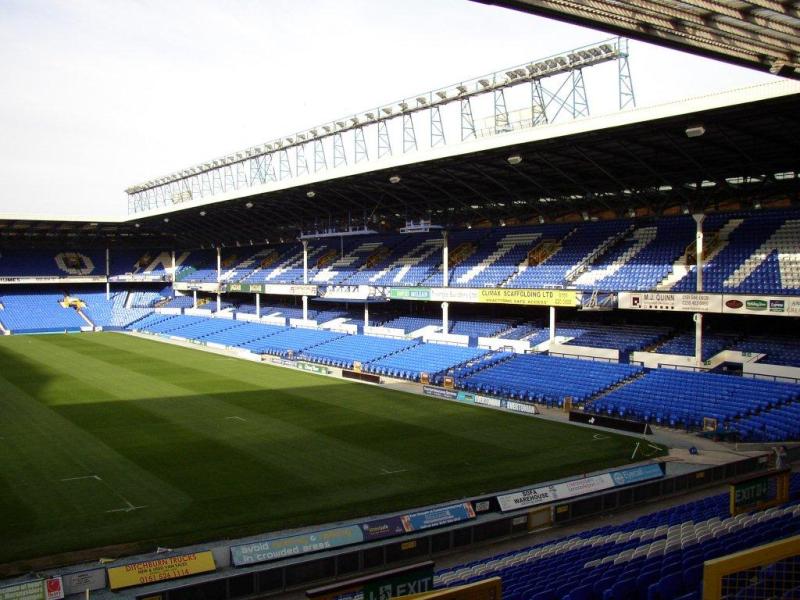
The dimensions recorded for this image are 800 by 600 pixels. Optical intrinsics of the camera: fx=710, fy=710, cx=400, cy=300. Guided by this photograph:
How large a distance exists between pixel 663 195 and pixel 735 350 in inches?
361

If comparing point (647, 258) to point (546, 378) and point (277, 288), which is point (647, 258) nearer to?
point (546, 378)

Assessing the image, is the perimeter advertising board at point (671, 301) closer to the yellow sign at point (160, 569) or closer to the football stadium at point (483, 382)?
the football stadium at point (483, 382)

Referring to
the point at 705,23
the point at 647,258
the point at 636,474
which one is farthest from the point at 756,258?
the point at 705,23

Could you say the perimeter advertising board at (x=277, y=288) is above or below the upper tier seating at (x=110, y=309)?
above

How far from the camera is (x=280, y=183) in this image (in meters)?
44.3

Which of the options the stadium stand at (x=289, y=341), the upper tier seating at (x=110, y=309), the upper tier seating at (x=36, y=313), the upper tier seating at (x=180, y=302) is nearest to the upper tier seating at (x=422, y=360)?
the stadium stand at (x=289, y=341)

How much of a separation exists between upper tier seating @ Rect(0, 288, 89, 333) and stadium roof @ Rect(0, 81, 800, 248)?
21548 mm

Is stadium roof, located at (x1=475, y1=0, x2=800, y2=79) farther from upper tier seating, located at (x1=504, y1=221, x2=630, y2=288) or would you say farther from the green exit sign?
upper tier seating, located at (x1=504, y1=221, x2=630, y2=288)

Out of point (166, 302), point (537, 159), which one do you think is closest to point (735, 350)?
point (537, 159)

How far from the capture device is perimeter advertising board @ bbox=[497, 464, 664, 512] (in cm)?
1801

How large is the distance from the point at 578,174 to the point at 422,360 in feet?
45.1

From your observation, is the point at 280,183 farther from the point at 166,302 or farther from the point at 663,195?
the point at 166,302

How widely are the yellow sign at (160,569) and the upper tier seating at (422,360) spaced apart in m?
24.9

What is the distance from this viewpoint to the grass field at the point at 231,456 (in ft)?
56.5
